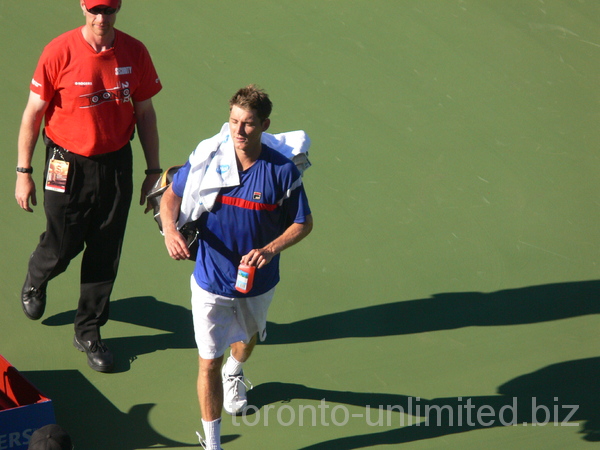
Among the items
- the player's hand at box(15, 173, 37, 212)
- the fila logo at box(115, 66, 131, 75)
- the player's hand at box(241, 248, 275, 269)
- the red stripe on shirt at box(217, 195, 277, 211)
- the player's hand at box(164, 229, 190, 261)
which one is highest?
the fila logo at box(115, 66, 131, 75)

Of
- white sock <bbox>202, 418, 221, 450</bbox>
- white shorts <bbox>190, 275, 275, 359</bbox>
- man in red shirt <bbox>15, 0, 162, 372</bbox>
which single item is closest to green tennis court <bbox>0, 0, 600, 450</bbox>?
white sock <bbox>202, 418, 221, 450</bbox>

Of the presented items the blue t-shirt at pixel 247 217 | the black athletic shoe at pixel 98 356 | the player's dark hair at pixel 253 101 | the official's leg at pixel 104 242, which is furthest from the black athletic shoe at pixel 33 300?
the player's dark hair at pixel 253 101

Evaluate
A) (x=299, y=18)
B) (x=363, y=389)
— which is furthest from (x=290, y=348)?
(x=299, y=18)

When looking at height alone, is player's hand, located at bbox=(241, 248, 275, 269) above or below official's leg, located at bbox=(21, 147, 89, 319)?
above

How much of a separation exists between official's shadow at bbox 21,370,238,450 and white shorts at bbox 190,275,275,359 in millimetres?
717

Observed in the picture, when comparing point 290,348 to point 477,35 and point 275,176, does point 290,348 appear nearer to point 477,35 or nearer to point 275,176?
point 275,176

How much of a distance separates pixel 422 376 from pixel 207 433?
1.61m

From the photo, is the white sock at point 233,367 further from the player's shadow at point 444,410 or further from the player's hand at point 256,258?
the player's hand at point 256,258

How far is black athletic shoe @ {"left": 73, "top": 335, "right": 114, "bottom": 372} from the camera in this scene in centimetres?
507

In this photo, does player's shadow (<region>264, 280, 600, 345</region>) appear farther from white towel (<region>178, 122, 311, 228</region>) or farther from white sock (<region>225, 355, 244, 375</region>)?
white towel (<region>178, 122, 311, 228</region>)

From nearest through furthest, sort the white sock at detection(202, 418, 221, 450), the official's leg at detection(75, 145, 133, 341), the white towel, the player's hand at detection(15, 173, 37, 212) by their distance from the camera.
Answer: the white towel
the white sock at detection(202, 418, 221, 450)
the player's hand at detection(15, 173, 37, 212)
the official's leg at detection(75, 145, 133, 341)

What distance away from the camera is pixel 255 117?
402 cm

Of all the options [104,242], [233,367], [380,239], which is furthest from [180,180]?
[380,239]

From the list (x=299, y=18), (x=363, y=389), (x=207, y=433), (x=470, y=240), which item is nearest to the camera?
(x=207, y=433)
